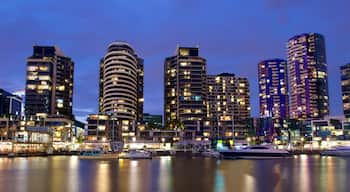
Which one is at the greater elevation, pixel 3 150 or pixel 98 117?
pixel 98 117

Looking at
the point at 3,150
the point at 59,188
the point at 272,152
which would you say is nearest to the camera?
the point at 59,188

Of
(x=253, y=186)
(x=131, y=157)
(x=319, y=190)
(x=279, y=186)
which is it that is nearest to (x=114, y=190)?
(x=253, y=186)

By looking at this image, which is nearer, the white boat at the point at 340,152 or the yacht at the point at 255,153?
the yacht at the point at 255,153

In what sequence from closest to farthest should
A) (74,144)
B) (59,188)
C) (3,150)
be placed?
(59,188) < (3,150) < (74,144)

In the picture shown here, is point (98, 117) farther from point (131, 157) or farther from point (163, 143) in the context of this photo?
point (131, 157)

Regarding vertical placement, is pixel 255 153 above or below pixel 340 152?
above

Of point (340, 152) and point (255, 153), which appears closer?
point (255, 153)

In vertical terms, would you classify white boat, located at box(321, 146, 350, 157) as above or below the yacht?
below

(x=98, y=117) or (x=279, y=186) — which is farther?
(x=98, y=117)

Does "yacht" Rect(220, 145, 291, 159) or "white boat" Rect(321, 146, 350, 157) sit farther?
"white boat" Rect(321, 146, 350, 157)

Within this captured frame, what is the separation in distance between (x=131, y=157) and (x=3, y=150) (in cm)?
6409

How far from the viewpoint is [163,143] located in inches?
7736

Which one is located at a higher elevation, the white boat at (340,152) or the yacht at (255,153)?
the yacht at (255,153)

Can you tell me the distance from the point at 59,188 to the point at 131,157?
75965mm
